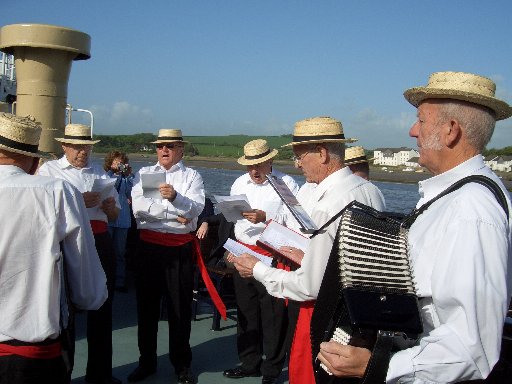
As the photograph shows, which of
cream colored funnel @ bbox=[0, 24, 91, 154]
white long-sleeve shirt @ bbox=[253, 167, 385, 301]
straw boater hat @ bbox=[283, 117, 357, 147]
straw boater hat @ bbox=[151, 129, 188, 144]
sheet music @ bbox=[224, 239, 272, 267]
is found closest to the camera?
white long-sleeve shirt @ bbox=[253, 167, 385, 301]

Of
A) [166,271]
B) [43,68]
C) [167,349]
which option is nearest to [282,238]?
[166,271]

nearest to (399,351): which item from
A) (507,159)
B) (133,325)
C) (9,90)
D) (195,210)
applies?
(195,210)

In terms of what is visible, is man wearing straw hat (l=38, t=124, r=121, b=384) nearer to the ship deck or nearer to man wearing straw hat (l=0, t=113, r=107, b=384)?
the ship deck

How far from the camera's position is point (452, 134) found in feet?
6.66

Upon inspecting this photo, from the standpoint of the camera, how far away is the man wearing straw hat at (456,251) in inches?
67.4

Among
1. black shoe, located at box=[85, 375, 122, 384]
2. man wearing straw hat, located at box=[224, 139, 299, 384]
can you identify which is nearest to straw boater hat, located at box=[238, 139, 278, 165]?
man wearing straw hat, located at box=[224, 139, 299, 384]

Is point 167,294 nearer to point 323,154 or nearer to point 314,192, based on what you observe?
point 314,192

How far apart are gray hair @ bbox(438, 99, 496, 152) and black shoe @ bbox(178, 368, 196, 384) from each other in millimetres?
3674

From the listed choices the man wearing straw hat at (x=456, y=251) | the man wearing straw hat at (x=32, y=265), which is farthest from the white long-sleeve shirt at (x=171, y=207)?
the man wearing straw hat at (x=456, y=251)

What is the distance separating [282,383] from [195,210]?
1723 mm

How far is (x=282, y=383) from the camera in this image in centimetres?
525

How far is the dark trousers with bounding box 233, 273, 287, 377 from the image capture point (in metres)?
5.27

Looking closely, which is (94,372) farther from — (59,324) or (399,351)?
(399,351)

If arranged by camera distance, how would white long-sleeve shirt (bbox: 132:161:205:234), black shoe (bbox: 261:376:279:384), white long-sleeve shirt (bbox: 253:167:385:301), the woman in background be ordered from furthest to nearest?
the woman in background
black shoe (bbox: 261:376:279:384)
white long-sleeve shirt (bbox: 132:161:205:234)
white long-sleeve shirt (bbox: 253:167:385:301)
